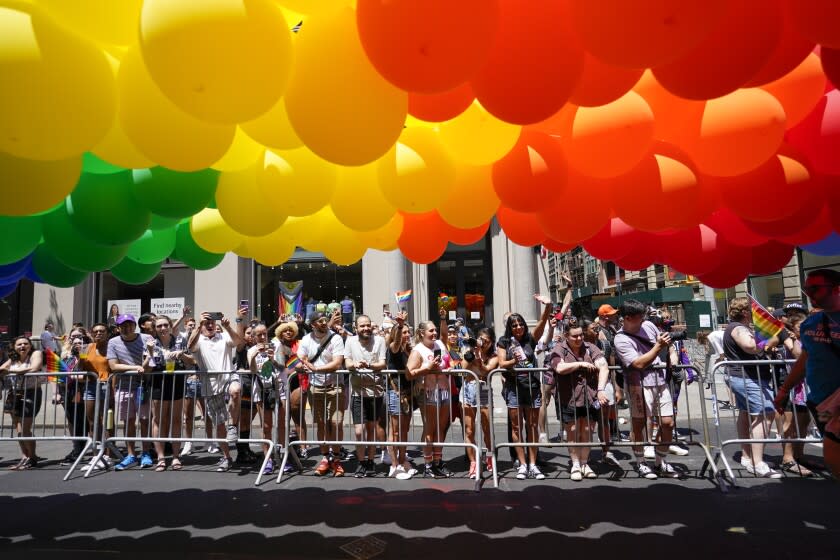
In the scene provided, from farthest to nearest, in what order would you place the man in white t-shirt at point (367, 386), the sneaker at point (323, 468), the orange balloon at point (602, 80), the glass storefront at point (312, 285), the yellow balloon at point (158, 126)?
the glass storefront at point (312, 285)
the man in white t-shirt at point (367, 386)
the sneaker at point (323, 468)
the yellow balloon at point (158, 126)
the orange balloon at point (602, 80)

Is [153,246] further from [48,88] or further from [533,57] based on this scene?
[533,57]

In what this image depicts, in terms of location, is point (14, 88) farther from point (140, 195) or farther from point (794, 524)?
point (794, 524)

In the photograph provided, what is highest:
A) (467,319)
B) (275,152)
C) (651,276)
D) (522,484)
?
(651,276)

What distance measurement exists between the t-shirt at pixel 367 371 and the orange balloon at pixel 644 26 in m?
4.82

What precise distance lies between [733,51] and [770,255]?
3056mm

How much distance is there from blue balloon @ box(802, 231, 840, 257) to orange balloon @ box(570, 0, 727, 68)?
3.39 m

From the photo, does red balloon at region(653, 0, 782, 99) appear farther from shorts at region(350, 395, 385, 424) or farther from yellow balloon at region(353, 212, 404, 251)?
shorts at region(350, 395, 385, 424)

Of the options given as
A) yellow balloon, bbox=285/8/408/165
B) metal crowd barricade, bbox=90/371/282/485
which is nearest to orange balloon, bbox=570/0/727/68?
yellow balloon, bbox=285/8/408/165

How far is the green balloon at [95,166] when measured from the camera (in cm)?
349

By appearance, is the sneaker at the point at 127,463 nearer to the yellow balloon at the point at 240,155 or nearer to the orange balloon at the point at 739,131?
the yellow balloon at the point at 240,155

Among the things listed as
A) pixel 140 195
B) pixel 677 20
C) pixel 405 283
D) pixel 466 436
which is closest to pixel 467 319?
pixel 405 283

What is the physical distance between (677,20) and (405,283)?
11591mm

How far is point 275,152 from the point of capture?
3617 millimetres

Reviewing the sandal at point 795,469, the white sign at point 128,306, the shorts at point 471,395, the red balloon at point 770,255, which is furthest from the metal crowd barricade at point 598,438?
the white sign at point 128,306
